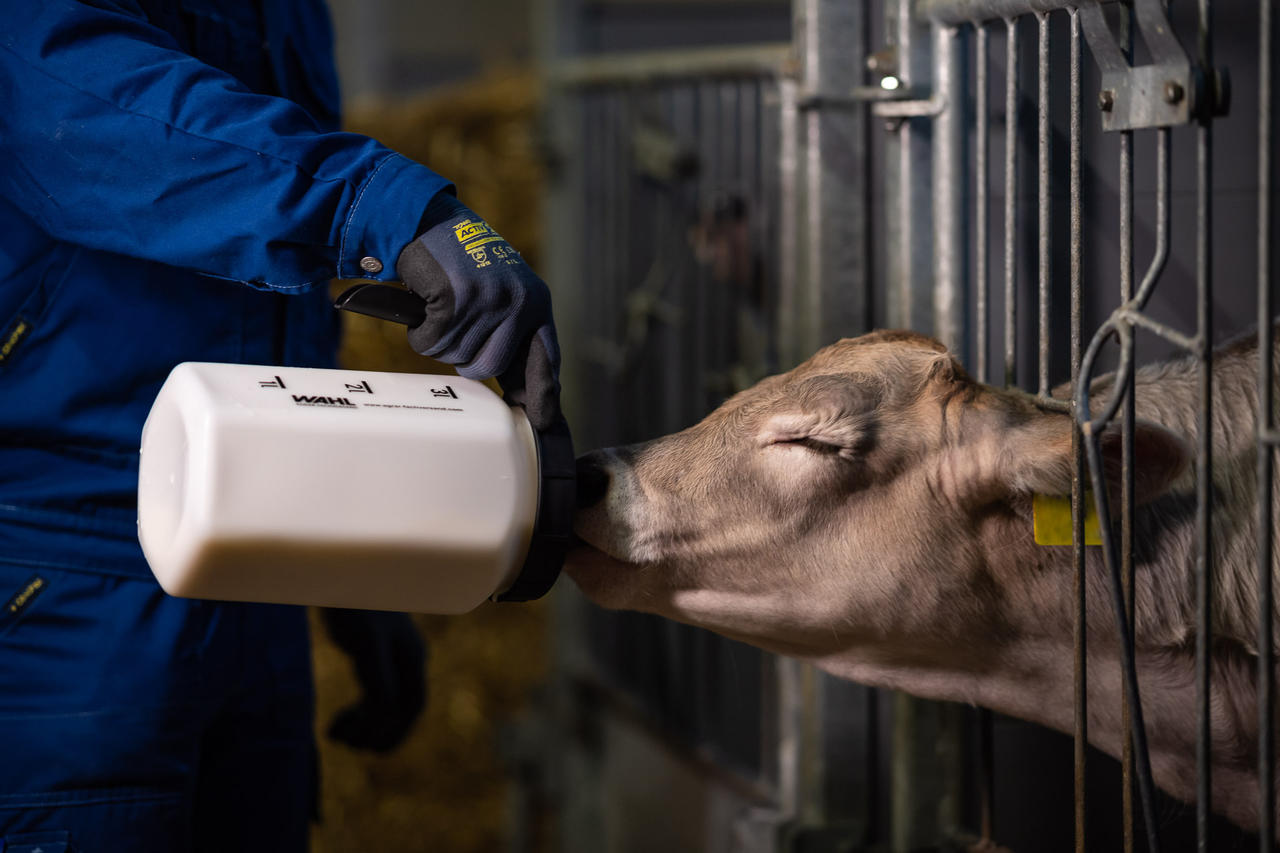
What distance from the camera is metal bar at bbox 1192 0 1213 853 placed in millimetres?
1202

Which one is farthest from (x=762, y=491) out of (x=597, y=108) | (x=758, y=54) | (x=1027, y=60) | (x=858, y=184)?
(x=597, y=108)

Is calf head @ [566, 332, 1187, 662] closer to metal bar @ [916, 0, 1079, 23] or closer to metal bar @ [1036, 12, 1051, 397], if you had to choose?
metal bar @ [1036, 12, 1051, 397]

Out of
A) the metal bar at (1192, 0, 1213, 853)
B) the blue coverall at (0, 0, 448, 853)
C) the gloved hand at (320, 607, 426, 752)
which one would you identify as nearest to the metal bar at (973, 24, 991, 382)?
the metal bar at (1192, 0, 1213, 853)

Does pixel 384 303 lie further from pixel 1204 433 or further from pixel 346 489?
pixel 1204 433

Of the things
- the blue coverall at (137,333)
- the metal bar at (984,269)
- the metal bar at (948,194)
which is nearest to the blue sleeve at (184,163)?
the blue coverall at (137,333)

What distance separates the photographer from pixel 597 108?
3861 millimetres

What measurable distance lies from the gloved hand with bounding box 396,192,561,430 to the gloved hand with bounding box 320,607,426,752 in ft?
2.65

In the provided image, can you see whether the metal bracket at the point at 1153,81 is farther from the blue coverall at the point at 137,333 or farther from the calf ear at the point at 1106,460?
the blue coverall at the point at 137,333

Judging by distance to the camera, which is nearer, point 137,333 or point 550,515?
point 550,515

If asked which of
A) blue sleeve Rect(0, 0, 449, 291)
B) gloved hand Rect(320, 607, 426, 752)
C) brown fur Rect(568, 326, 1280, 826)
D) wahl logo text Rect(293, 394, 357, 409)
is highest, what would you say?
blue sleeve Rect(0, 0, 449, 291)

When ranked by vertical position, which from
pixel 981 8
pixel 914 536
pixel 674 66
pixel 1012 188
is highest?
pixel 674 66

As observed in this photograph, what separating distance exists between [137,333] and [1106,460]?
118 centimetres

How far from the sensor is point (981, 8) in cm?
174

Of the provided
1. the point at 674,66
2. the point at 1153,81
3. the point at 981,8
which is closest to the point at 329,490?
the point at 1153,81
